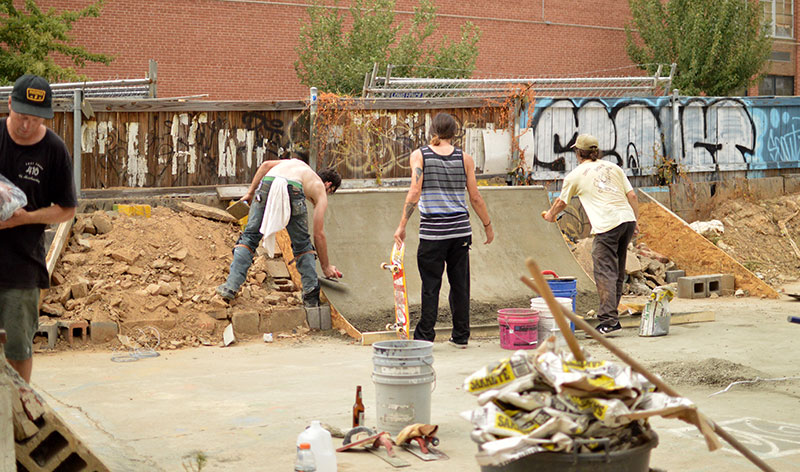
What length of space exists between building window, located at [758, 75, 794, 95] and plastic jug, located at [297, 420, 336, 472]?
3285cm

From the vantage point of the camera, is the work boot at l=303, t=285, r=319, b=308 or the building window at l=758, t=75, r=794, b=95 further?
the building window at l=758, t=75, r=794, b=95

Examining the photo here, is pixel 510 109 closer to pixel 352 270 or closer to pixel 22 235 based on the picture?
pixel 352 270

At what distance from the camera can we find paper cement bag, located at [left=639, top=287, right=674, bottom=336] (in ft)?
29.3

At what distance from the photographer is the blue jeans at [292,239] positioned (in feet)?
30.9

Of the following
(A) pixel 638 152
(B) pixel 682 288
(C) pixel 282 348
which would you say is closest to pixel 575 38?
(A) pixel 638 152

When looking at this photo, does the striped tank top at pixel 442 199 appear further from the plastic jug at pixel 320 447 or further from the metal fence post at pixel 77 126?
the metal fence post at pixel 77 126

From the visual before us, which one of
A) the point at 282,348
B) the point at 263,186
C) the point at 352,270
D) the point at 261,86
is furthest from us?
the point at 261,86

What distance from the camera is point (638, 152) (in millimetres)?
15617

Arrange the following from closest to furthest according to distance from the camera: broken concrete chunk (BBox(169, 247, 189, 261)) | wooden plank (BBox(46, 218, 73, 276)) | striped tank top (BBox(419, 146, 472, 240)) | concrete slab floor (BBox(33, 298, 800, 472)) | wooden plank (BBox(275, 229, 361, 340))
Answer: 1. concrete slab floor (BBox(33, 298, 800, 472))
2. striped tank top (BBox(419, 146, 472, 240))
3. wooden plank (BBox(275, 229, 361, 340))
4. wooden plank (BBox(46, 218, 73, 276))
5. broken concrete chunk (BBox(169, 247, 189, 261))

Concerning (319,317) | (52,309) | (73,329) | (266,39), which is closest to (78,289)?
(52,309)

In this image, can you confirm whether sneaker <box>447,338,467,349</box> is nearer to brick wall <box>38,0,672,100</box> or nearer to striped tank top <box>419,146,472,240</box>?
striped tank top <box>419,146,472,240</box>

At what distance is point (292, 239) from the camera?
959 centimetres

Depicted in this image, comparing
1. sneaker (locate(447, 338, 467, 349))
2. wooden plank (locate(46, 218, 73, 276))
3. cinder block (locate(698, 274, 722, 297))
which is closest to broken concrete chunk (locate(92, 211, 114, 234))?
wooden plank (locate(46, 218, 73, 276))

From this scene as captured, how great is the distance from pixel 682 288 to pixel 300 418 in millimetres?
8109
